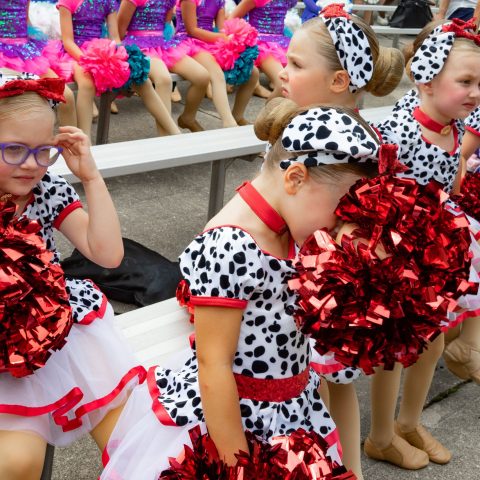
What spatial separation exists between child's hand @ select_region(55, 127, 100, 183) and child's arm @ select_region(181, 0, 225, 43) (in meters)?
4.31

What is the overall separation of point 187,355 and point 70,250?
239 centimetres

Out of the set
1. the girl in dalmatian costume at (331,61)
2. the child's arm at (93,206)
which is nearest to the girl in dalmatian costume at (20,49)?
the girl in dalmatian costume at (331,61)

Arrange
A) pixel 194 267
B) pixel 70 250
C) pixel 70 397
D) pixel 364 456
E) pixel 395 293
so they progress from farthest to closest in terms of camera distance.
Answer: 1. pixel 70 250
2. pixel 364 456
3. pixel 70 397
4. pixel 194 267
5. pixel 395 293

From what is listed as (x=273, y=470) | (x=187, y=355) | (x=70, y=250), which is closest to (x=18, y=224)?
(x=187, y=355)

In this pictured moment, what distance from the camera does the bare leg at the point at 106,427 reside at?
1942 mm

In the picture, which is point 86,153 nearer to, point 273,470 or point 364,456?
point 273,470

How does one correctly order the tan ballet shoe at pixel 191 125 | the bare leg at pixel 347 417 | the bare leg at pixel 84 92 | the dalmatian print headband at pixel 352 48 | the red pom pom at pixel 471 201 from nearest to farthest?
1. the bare leg at pixel 347 417
2. the dalmatian print headband at pixel 352 48
3. the red pom pom at pixel 471 201
4. the bare leg at pixel 84 92
5. the tan ballet shoe at pixel 191 125

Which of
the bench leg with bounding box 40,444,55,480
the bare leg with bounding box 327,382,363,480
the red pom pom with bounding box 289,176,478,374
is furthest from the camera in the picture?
the bare leg with bounding box 327,382,363,480

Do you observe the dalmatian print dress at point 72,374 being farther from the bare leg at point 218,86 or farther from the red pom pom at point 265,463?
the bare leg at point 218,86

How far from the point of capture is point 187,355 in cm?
195

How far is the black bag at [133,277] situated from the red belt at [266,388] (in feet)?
6.04

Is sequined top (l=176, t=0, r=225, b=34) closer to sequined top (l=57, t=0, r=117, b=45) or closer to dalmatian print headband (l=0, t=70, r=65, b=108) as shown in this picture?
sequined top (l=57, t=0, r=117, b=45)

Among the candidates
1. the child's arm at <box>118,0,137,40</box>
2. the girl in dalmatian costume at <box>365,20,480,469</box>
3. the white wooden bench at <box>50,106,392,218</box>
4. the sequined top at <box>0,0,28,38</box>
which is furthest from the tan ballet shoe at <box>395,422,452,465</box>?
the child's arm at <box>118,0,137,40</box>

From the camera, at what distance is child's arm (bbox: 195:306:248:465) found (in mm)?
1514
